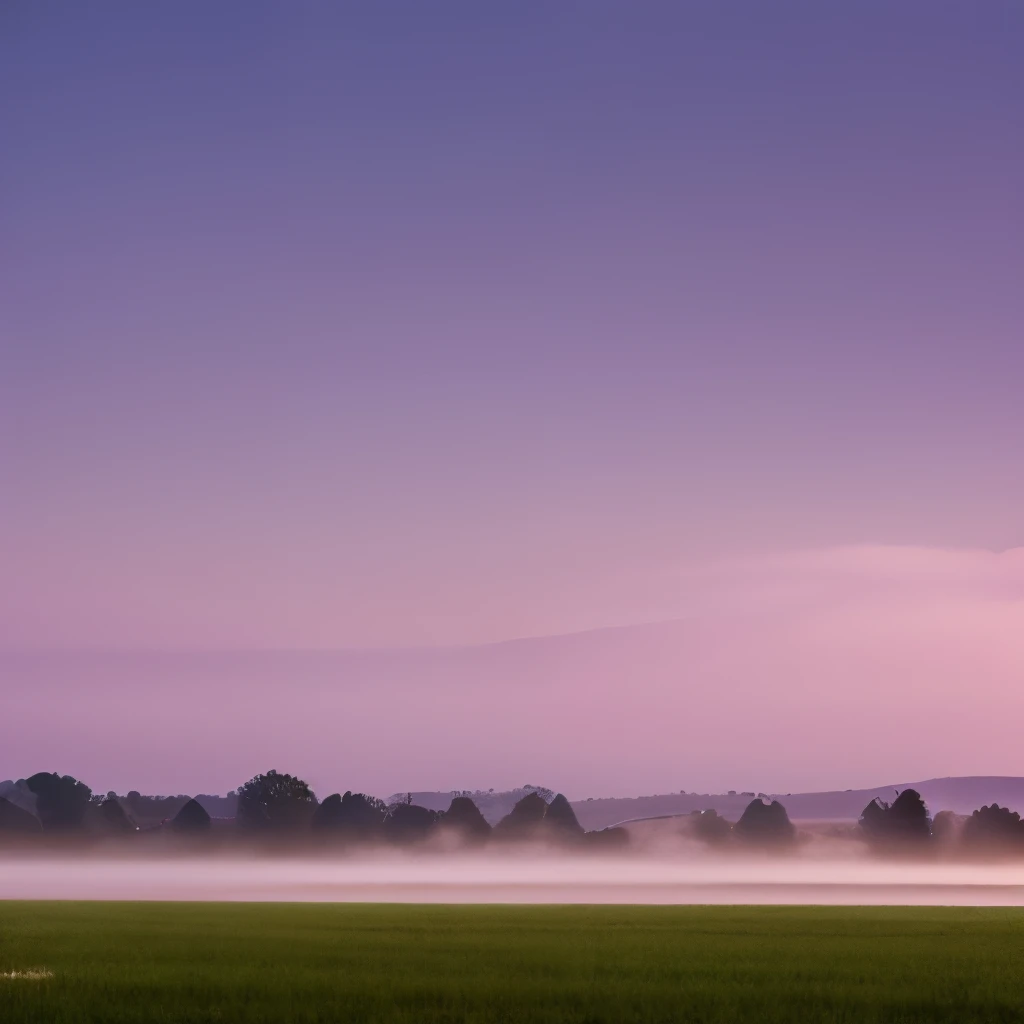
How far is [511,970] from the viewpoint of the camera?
32312mm

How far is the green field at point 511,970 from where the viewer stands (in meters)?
25.1

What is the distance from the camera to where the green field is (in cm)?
2508

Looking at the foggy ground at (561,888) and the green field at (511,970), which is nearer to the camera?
the green field at (511,970)

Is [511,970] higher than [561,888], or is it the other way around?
[511,970]

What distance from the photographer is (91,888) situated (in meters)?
134

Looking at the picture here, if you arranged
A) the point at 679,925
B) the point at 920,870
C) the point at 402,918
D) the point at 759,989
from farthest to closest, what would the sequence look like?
the point at 920,870, the point at 402,918, the point at 679,925, the point at 759,989

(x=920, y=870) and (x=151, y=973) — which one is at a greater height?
(x=151, y=973)

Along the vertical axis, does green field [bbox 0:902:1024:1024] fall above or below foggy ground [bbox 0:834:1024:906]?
above

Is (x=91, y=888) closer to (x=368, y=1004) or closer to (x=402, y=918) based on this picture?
(x=402, y=918)

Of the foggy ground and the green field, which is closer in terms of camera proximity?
the green field

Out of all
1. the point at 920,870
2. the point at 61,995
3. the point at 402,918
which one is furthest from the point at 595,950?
the point at 920,870

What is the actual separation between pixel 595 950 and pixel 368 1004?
15418mm

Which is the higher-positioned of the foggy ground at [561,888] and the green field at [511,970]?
the green field at [511,970]

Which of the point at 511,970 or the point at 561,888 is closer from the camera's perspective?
the point at 511,970
